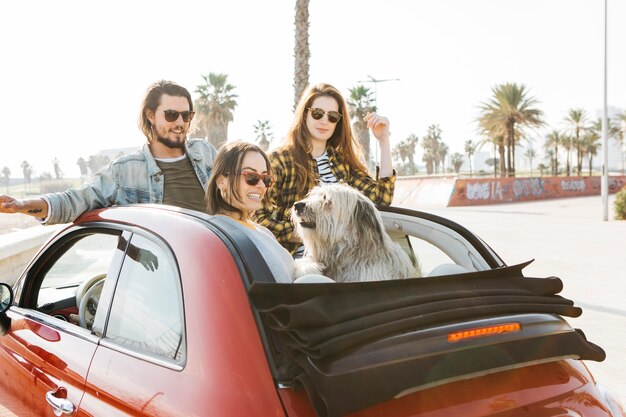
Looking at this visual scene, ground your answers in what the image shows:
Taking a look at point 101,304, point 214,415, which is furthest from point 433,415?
point 101,304

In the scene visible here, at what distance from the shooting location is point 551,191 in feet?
154

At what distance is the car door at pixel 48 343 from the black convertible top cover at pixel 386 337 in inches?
33.0

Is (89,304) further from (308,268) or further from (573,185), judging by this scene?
(573,185)

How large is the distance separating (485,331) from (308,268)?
1129 mm

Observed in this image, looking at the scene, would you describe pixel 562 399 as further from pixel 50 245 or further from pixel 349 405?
pixel 50 245

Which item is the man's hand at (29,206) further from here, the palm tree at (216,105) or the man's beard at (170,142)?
the palm tree at (216,105)

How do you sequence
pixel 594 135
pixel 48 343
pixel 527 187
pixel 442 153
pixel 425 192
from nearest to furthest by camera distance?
pixel 48 343 → pixel 425 192 → pixel 527 187 → pixel 594 135 → pixel 442 153

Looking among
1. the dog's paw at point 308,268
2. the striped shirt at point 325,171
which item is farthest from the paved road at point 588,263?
the dog's paw at point 308,268

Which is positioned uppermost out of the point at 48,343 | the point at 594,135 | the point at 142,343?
the point at 594,135

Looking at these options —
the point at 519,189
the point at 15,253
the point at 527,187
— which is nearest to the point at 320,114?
the point at 15,253

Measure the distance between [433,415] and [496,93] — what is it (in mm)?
55322

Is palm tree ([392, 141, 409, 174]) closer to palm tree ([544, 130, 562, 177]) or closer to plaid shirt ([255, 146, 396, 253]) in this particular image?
palm tree ([544, 130, 562, 177])

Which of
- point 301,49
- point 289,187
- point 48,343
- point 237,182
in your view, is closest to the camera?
point 48,343

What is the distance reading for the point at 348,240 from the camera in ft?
9.48
